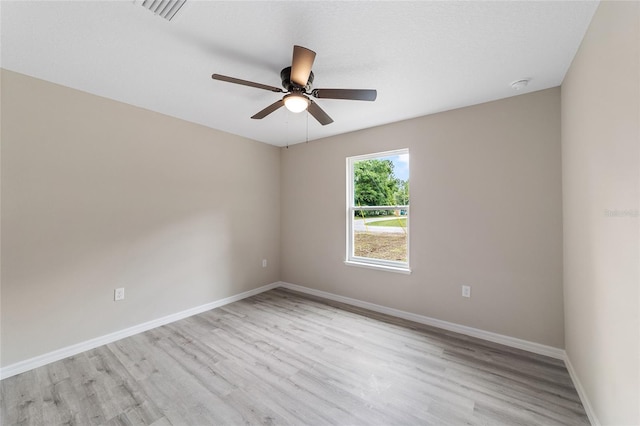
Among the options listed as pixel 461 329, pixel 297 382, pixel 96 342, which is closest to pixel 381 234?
pixel 461 329

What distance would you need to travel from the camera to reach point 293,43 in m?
1.73

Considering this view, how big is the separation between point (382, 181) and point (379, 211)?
0.42m

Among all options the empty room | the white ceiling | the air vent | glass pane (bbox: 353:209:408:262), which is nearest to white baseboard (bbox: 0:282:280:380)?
the empty room

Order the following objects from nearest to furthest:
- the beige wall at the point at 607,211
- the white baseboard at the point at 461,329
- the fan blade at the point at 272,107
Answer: the beige wall at the point at 607,211 → the fan blade at the point at 272,107 → the white baseboard at the point at 461,329

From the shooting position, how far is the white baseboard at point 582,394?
5.02ft

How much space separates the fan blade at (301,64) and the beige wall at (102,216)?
85.1 inches

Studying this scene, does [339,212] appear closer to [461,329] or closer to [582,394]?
[461,329]

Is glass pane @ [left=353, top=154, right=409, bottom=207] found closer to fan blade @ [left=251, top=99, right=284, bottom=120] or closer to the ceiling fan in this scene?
the ceiling fan

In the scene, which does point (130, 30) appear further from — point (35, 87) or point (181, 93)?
point (35, 87)

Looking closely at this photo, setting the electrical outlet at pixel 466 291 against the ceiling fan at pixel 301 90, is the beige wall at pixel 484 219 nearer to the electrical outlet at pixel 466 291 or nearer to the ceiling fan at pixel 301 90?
the electrical outlet at pixel 466 291

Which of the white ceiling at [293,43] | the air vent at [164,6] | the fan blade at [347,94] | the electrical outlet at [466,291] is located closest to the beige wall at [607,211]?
the white ceiling at [293,43]

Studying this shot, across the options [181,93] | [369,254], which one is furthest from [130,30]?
[369,254]

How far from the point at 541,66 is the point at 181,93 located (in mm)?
3178

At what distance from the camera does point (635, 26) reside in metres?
1.04
